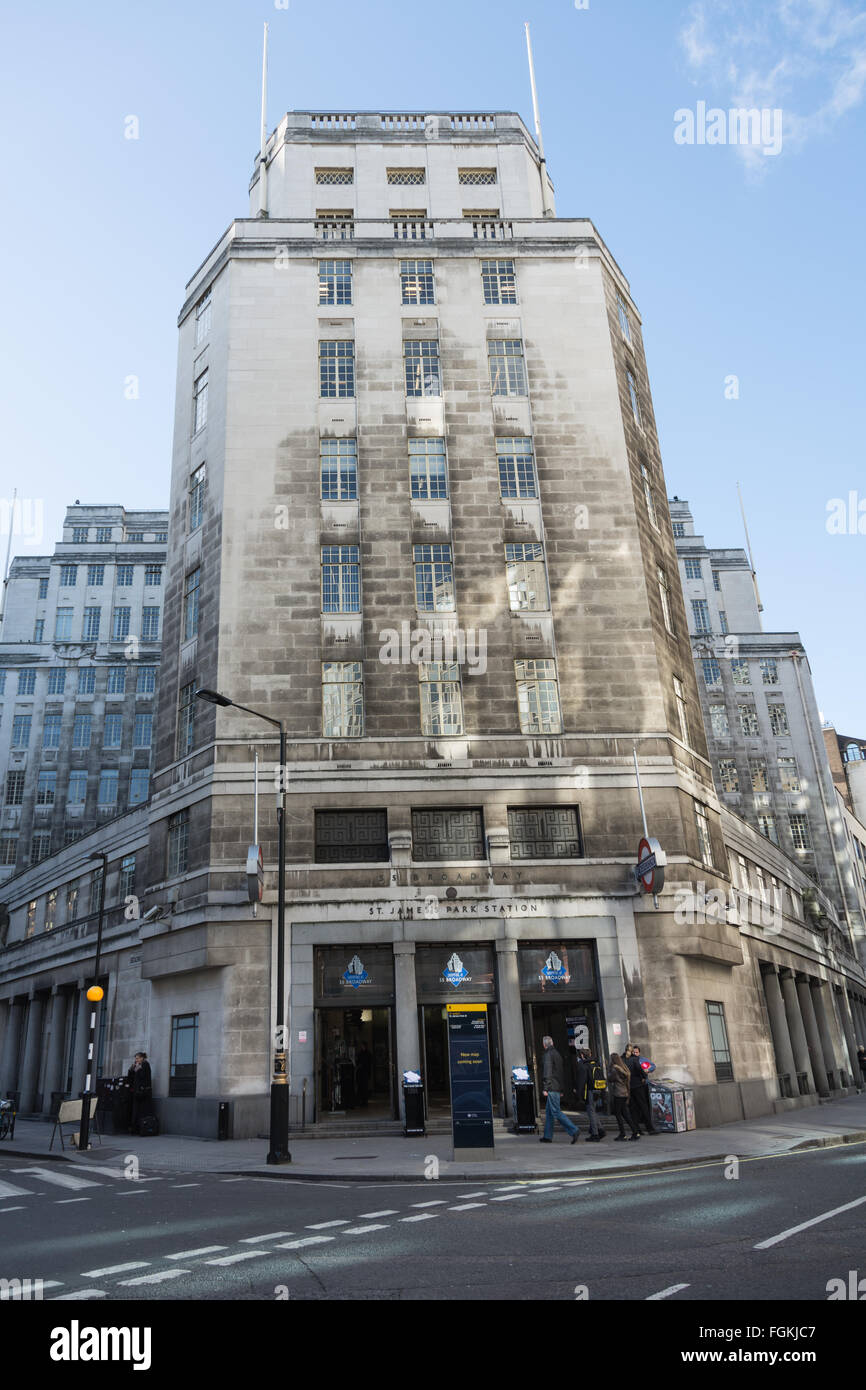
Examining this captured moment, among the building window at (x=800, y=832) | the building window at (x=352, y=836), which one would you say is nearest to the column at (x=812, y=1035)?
the building window at (x=352, y=836)

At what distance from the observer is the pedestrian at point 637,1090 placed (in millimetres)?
23031

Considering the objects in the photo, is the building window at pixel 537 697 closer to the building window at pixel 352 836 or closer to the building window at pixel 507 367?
the building window at pixel 352 836

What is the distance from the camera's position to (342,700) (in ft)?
103

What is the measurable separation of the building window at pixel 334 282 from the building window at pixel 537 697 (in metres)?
15.5

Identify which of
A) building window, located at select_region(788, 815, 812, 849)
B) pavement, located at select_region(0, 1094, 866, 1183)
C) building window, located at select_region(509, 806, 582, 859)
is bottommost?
pavement, located at select_region(0, 1094, 866, 1183)

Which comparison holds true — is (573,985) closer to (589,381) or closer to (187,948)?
(187,948)

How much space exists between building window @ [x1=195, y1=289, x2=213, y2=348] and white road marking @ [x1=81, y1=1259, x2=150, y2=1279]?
34.3m

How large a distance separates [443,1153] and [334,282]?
29904 mm

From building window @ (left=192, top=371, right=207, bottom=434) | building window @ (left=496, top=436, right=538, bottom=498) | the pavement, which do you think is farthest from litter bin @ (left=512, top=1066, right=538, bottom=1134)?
building window @ (left=192, top=371, right=207, bottom=434)

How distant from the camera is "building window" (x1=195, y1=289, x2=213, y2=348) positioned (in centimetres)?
3819

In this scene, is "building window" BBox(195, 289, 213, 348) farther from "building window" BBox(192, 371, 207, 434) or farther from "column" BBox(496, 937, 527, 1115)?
"column" BBox(496, 937, 527, 1115)

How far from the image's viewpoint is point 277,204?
40.2 meters
